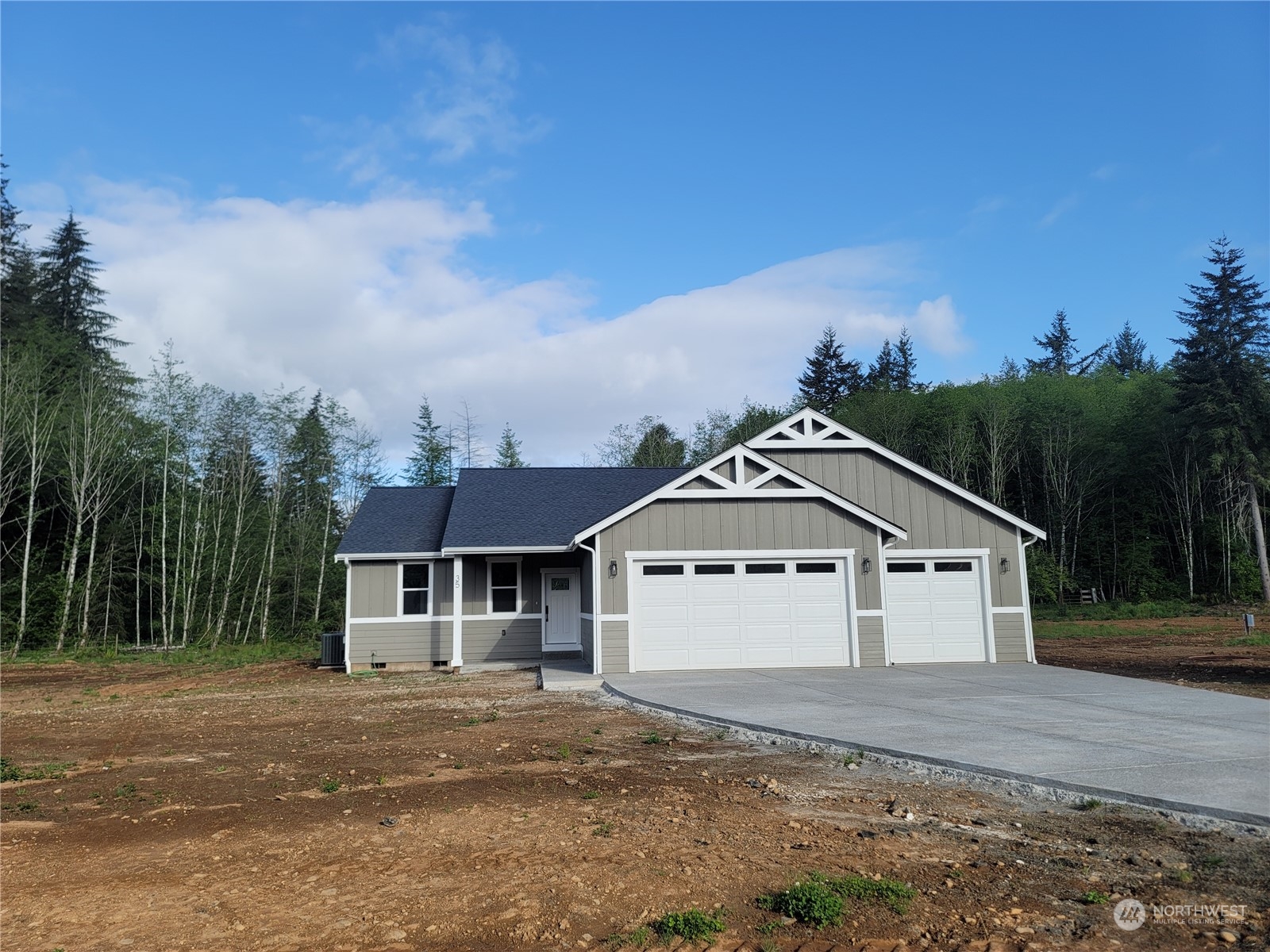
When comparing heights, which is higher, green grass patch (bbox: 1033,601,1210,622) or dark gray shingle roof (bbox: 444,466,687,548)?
dark gray shingle roof (bbox: 444,466,687,548)

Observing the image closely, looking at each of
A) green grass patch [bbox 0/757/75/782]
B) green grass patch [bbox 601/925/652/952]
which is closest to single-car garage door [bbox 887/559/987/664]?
green grass patch [bbox 601/925/652/952]

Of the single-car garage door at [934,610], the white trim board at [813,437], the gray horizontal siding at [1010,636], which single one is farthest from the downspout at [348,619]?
the gray horizontal siding at [1010,636]

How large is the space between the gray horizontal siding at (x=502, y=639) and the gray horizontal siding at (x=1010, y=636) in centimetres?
975

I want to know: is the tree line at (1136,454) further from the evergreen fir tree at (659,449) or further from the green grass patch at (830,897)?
the green grass patch at (830,897)

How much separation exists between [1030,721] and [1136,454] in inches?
1293

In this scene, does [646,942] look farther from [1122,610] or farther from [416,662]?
[1122,610]

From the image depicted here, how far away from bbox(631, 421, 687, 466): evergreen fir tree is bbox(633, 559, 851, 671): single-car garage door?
88.1 feet

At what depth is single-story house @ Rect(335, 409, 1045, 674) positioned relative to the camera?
1479cm

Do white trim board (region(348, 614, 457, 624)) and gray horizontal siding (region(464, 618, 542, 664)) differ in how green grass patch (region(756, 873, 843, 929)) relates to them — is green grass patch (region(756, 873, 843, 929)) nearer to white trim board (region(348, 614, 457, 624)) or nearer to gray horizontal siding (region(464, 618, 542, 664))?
gray horizontal siding (region(464, 618, 542, 664))

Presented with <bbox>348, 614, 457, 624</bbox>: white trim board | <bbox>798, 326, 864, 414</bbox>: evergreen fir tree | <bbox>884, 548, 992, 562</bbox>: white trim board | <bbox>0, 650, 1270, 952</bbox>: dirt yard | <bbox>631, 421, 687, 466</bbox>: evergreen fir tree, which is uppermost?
<bbox>798, 326, 864, 414</bbox>: evergreen fir tree

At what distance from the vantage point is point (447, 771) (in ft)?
24.1

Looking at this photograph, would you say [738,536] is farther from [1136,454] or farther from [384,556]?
[1136,454]

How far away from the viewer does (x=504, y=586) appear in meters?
18.0

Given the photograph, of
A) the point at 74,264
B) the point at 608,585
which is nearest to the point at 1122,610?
the point at 608,585
